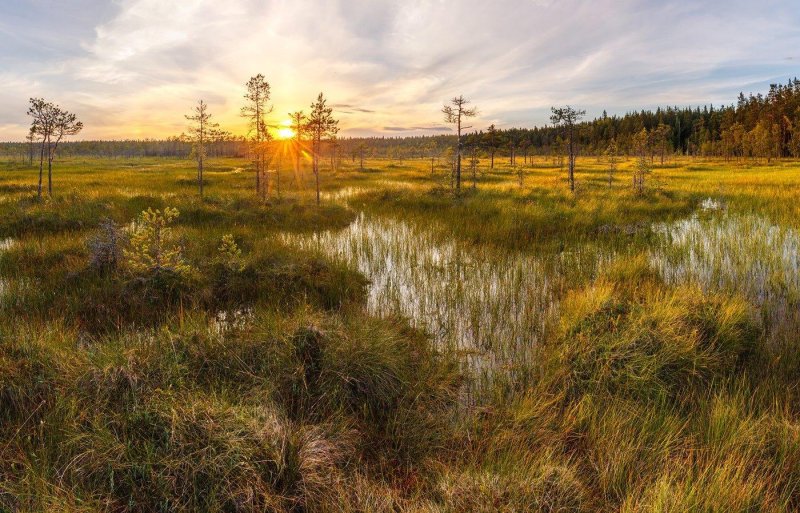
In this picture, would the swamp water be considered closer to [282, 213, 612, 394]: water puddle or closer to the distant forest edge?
[282, 213, 612, 394]: water puddle

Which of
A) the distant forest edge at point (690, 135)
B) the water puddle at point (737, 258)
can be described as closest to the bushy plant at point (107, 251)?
the water puddle at point (737, 258)

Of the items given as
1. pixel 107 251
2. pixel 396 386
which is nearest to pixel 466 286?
pixel 396 386

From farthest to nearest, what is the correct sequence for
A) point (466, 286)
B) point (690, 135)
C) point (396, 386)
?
point (690, 135)
point (466, 286)
point (396, 386)

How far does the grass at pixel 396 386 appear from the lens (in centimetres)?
303

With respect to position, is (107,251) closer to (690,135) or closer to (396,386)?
(396,386)

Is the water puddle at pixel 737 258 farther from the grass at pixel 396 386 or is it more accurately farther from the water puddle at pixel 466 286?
the water puddle at pixel 466 286

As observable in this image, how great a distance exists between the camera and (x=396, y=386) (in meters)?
4.72

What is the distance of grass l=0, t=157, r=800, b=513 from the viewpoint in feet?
9.95

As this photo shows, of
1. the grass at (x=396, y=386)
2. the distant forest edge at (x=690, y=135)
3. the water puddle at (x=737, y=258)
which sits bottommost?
the grass at (x=396, y=386)

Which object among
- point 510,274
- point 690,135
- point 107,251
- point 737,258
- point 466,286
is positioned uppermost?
point 690,135

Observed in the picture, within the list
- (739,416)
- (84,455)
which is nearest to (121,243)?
(84,455)

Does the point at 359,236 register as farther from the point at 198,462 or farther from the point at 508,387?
the point at 198,462

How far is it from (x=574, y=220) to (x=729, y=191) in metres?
16.5

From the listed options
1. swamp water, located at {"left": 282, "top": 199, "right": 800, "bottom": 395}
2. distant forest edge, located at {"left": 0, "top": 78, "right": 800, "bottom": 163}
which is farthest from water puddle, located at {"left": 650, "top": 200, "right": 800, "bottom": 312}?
distant forest edge, located at {"left": 0, "top": 78, "right": 800, "bottom": 163}
